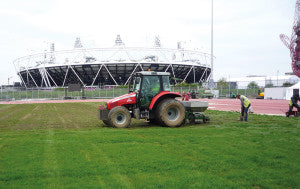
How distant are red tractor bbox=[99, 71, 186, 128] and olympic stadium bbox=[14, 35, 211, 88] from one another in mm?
53108

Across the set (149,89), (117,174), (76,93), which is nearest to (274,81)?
(76,93)

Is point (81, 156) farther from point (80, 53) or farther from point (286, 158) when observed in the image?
point (80, 53)

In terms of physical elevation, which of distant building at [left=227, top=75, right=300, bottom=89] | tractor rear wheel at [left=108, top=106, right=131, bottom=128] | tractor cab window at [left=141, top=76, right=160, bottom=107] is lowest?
tractor rear wheel at [left=108, top=106, right=131, bottom=128]

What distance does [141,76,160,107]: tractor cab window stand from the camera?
9875 millimetres

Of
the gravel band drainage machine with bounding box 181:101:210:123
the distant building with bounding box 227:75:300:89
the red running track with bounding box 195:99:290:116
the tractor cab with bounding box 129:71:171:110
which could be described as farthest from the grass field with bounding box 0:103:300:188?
the distant building with bounding box 227:75:300:89

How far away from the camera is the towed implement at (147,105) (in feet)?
32.2

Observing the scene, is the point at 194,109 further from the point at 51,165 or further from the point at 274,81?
the point at 274,81

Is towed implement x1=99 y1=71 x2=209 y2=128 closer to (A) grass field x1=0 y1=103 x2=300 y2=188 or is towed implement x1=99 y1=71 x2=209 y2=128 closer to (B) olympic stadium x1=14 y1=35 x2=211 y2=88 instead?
(A) grass field x1=0 y1=103 x2=300 y2=188

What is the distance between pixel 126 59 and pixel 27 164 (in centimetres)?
6037

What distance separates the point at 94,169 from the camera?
480 centimetres

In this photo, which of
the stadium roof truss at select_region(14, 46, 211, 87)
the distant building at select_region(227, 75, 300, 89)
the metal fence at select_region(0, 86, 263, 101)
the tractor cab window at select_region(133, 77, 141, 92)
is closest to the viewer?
the tractor cab window at select_region(133, 77, 141, 92)

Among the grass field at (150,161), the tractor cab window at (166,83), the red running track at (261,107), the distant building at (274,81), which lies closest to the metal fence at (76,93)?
the distant building at (274,81)

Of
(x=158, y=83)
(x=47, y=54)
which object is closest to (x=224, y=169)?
(x=158, y=83)

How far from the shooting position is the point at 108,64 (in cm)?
6456
